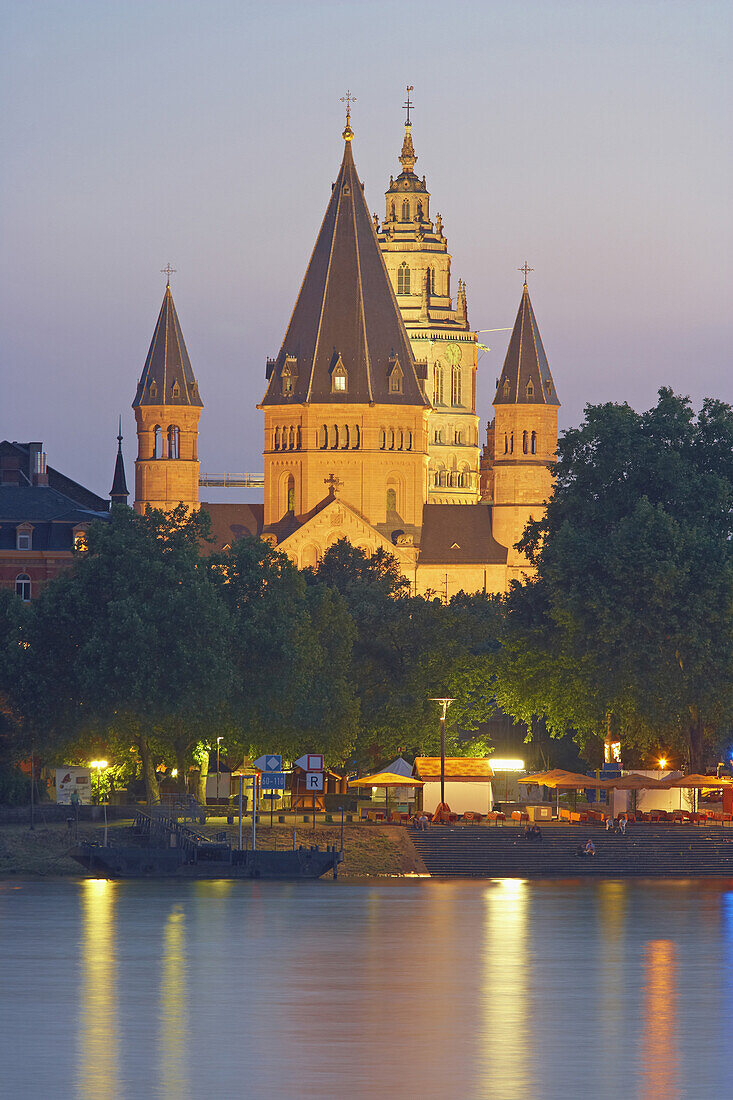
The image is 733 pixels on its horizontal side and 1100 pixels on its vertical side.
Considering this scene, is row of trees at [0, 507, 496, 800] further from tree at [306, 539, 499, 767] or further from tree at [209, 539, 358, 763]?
tree at [306, 539, 499, 767]

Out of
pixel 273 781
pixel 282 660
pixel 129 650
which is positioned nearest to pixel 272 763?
pixel 273 781

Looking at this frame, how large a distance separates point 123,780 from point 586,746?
76.9 ft

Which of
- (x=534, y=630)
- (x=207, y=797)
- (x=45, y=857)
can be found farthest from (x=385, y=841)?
(x=207, y=797)

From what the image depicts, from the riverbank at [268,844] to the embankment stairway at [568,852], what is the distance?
965 millimetres

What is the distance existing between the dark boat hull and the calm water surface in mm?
7390

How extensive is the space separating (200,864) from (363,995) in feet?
109

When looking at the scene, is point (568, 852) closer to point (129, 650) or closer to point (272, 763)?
point (272, 763)

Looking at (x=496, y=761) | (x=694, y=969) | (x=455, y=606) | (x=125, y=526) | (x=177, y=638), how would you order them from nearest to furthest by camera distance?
(x=694, y=969), (x=177, y=638), (x=125, y=526), (x=496, y=761), (x=455, y=606)

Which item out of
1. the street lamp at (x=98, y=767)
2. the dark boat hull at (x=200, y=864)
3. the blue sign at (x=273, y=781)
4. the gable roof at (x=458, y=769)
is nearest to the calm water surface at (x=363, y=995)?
the dark boat hull at (x=200, y=864)

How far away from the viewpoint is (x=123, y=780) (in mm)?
99562

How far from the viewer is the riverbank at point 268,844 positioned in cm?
8094

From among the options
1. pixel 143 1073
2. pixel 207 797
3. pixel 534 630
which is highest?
pixel 534 630

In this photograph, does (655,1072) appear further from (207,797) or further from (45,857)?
(207,797)

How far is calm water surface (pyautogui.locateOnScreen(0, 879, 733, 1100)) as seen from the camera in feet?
121
